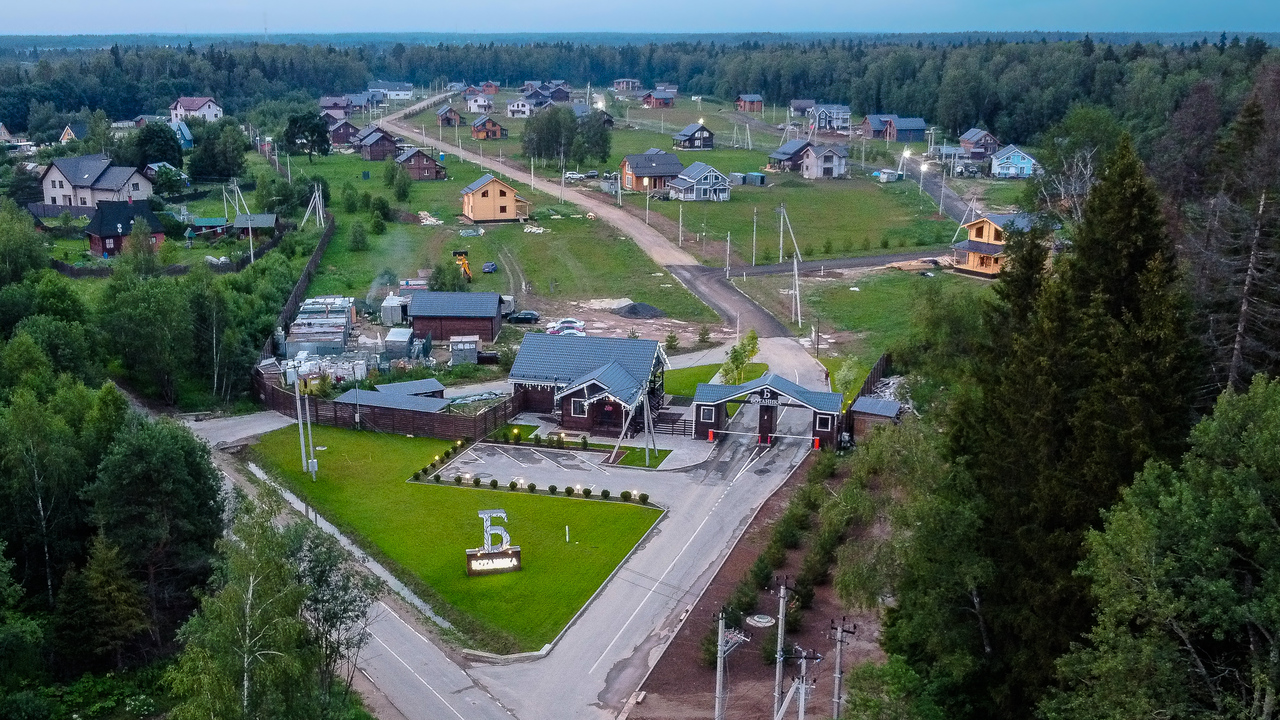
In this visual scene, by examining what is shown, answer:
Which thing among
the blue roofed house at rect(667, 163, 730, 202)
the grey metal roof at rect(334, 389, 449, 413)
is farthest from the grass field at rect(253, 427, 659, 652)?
the blue roofed house at rect(667, 163, 730, 202)

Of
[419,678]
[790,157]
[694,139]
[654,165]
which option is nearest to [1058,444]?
[419,678]

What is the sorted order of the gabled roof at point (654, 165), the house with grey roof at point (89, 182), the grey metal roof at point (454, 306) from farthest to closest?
the gabled roof at point (654, 165), the house with grey roof at point (89, 182), the grey metal roof at point (454, 306)

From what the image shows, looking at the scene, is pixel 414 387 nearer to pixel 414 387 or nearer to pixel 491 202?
pixel 414 387

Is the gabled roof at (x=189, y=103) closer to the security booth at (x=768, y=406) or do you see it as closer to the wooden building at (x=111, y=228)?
the wooden building at (x=111, y=228)

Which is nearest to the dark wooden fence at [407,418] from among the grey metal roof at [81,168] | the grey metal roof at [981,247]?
the grey metal roof at [981,247]

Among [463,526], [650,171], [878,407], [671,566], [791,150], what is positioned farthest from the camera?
[791,150]

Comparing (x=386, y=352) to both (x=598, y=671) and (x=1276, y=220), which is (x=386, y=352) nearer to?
(x=598, y=671)

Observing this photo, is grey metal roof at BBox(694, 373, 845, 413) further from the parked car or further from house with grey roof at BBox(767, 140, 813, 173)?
house with grey roof at BBox(767, 140, 813, 173)
